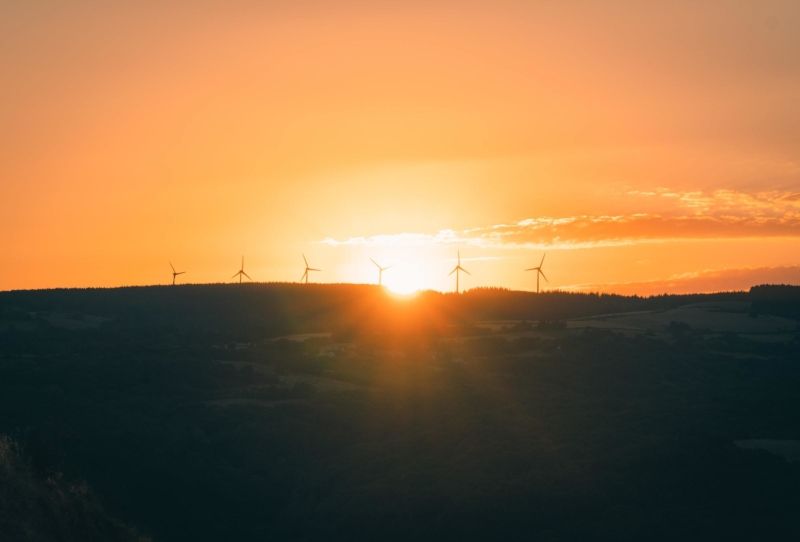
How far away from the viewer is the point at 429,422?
274 ft

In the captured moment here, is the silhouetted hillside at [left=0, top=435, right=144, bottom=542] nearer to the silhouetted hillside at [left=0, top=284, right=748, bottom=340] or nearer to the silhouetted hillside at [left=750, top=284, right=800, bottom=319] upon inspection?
the silhouetted hillside at [left=0, top=284, right=748, bottom=340]

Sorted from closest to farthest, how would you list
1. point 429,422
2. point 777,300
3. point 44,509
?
1. point 44,509
2. point 429,422
3. point 777,300

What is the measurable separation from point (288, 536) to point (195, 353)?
45890 millimetres

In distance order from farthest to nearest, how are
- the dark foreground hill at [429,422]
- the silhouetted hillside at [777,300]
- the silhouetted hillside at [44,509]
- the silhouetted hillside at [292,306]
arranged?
the silhouetted hillside at [292,306], the silhouetted hillside at [777,300], the dark foreground hill at [429,422], the silhouetted hillside at [44,509]

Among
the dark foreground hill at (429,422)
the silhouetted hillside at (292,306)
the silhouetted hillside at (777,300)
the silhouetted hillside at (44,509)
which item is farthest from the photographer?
the silhouetted hillside at (292,306)

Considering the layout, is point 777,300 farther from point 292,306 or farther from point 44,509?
point 44,509

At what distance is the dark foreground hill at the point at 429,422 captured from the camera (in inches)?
2494

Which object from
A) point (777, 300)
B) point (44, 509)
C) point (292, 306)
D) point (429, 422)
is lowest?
point (429, 422)

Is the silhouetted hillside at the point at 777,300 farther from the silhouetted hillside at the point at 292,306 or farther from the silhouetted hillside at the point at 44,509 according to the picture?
the silhouetted hillside at the point at 44,509

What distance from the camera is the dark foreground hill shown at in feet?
208

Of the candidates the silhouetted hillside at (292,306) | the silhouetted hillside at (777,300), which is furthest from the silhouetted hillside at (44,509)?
the silhouetted hillside at (777,300)

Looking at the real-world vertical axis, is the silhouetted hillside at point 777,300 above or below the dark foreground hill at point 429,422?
above

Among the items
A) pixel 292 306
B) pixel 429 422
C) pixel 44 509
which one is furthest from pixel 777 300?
pixel 44 509

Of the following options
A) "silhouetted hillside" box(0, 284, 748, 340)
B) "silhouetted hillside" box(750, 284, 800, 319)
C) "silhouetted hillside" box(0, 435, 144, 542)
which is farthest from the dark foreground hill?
"silhouetted hillside" box(0, 284, 748, 340)
